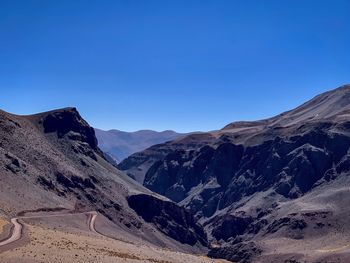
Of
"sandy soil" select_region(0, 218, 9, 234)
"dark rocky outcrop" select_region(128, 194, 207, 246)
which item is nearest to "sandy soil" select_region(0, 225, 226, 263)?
"sandy soil" select_region(0, 218, 9, 234)

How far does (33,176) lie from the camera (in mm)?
149500

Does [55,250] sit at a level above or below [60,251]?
above

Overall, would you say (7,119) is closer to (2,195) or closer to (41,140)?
(41,140)

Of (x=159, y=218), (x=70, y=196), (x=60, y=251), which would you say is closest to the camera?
(x=60, y=251)

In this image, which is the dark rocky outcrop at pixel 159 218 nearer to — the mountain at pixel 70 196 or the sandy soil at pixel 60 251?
the mountain at pixel 70 196

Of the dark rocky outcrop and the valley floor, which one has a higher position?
the valley floor

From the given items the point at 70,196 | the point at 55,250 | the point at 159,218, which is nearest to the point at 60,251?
the point at 55,250

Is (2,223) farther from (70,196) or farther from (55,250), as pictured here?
(70,196)

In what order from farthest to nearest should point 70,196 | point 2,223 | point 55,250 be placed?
point 70,196 → point 2,223 → point 55,250

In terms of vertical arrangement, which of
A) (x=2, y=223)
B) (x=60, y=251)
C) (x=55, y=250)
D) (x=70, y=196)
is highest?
(x=70, y=196)

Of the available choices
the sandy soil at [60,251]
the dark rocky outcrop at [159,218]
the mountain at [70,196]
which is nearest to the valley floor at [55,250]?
the sandy soil at [60,251]

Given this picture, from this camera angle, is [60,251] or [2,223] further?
[2,223]

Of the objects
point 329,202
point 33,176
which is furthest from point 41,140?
point 329,202

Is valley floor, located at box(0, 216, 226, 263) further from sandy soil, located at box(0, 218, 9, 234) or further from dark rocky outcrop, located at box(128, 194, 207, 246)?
dark rocky outcrop, located at box(128, 194, 207, 246)
